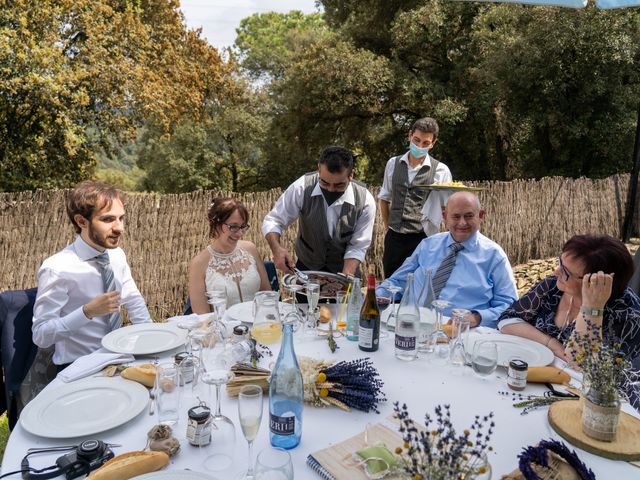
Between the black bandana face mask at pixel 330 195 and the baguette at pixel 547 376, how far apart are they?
1.99 meters

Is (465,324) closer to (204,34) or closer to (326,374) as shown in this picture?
(326,374)

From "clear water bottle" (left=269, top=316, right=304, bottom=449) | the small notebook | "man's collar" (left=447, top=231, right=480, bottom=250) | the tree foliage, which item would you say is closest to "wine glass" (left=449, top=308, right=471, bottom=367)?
the small notebook

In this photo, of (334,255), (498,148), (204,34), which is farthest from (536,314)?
(204,34)

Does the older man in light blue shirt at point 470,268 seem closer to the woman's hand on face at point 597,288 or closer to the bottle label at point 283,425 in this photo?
the woman's hand on face at point 597,288

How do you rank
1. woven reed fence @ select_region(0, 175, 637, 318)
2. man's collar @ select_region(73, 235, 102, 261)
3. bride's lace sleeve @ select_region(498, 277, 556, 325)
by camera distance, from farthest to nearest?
woven reed fence @ select_region(0, 175, 637, 318)
man's collar @ select_region(73, 235, 102, 261)
bride's lace sleeve @ select_region(498, 277, 556, 325)

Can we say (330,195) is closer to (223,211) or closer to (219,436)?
(223,211)

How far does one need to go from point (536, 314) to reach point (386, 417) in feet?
3.95

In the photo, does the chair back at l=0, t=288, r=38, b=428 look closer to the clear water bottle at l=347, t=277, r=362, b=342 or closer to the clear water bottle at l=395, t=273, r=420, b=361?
the clear water bottle at l=347, t=277, r=362, b=342

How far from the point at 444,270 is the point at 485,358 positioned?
3.96 feet

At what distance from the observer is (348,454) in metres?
1.35

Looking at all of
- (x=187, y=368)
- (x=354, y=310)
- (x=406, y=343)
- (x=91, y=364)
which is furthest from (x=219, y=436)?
(x=354, y=310)

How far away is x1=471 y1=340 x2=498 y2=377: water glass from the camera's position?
5.88 ft

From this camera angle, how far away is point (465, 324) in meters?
1.98

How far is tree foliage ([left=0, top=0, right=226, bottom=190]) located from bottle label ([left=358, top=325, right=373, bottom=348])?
11247 millimetres
